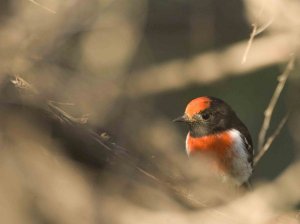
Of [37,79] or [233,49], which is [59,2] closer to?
[37,79]

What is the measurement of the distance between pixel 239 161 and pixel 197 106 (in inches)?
22.3

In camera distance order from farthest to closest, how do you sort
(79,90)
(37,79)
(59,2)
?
(79,90) → (59,2) → (37,79)

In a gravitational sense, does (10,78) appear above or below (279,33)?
below

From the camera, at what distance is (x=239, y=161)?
23.1ft

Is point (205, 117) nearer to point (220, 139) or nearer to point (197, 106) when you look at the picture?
point (197, 106)

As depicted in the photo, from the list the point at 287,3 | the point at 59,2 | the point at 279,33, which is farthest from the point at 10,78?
the point at 279,33

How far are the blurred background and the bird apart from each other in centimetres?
24

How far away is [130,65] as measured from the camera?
8352mm

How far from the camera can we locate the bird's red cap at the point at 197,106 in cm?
711

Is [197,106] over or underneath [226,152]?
over

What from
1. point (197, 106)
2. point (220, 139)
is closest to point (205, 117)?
point (197, 106)

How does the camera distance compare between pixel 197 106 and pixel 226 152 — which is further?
pixel 197 106

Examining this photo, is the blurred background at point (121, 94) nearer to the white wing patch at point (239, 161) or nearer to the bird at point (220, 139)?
the bird at point (220, 139)

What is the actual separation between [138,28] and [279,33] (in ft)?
4.92
